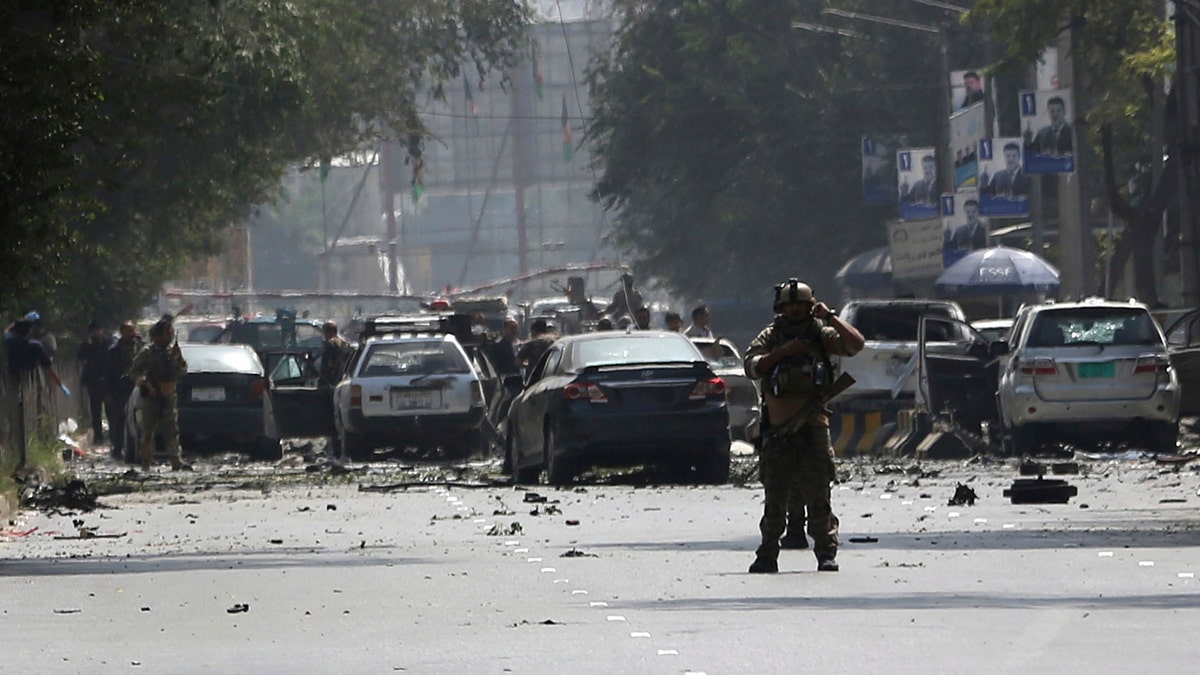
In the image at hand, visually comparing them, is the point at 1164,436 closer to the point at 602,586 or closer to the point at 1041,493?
the point at 1041,493

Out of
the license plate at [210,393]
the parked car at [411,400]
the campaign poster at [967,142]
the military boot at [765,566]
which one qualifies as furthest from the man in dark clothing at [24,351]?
the military boot at [765,566]

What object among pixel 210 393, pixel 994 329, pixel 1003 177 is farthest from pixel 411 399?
pixel 1003 177

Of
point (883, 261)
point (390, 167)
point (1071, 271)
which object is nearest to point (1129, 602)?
point (1071, 271)

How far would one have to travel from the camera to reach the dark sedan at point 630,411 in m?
23.9

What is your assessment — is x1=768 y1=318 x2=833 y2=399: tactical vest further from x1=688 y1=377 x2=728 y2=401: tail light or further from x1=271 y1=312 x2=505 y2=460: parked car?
x1=271 y1=312 x2=505 y2=460: parked car

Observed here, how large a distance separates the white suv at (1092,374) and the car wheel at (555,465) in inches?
222

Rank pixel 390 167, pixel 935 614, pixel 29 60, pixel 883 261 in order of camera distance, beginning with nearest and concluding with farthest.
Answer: pixel 935 614, pixel 29 60, pixel 883 261, pixel 390 167

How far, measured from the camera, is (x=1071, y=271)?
4544 cm

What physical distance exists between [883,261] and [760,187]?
669 cm

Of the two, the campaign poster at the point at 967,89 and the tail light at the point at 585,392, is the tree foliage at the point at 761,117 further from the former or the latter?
the tail light at the point at 585,392

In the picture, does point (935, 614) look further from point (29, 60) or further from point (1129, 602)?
point (29, 60)

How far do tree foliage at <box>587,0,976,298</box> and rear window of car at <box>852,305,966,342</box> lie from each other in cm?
2847

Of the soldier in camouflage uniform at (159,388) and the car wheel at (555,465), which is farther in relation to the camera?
the soldier in camouflage uniform at (159,388)

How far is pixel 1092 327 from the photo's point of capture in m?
28.2
